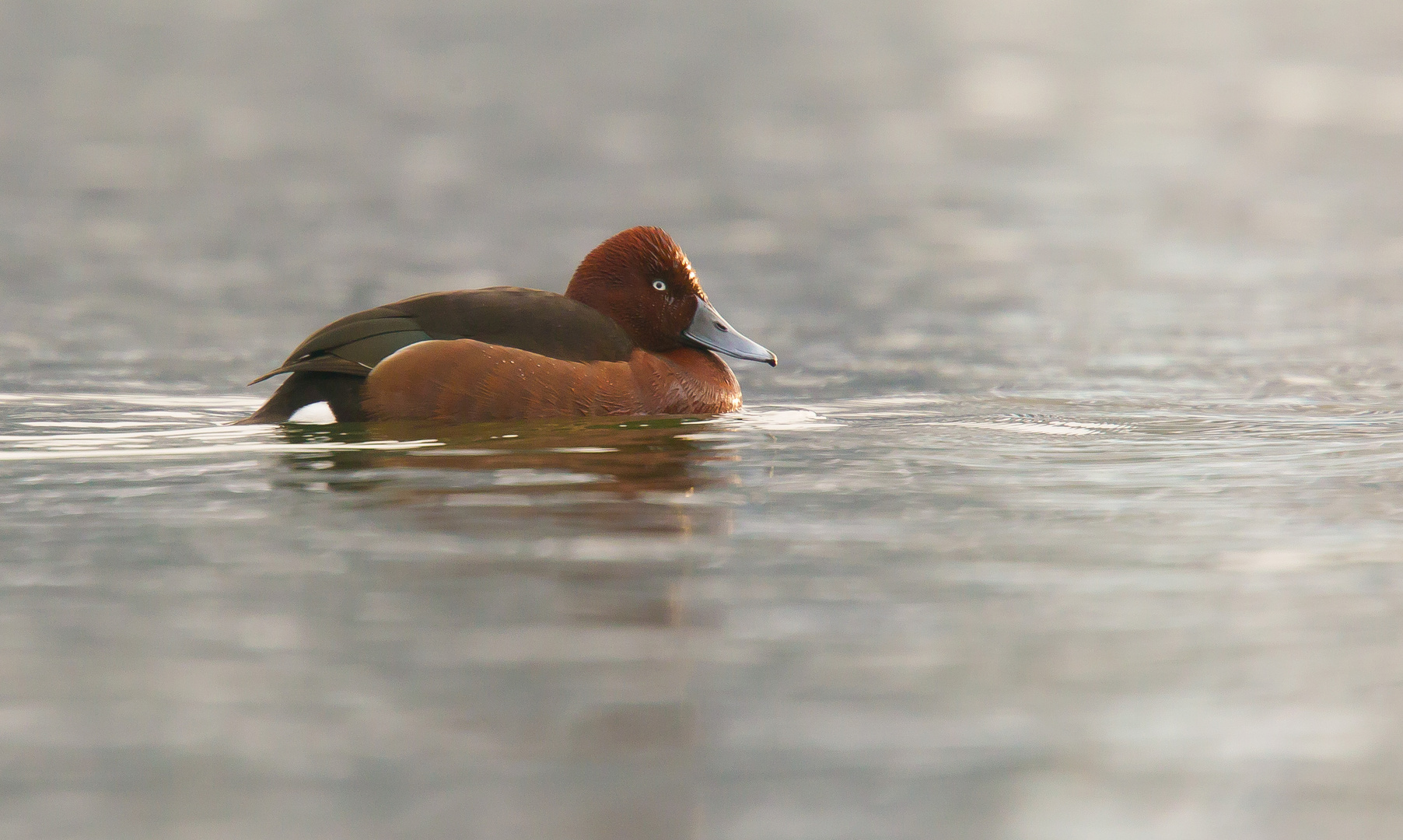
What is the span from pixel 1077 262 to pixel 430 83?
16.7 metres

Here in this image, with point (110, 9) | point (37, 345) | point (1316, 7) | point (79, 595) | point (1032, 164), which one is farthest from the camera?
point (1316, 7)

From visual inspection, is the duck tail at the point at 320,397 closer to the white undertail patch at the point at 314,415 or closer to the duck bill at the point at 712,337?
the white undertail patch at the point at 314,415

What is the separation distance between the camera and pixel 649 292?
8734 millimetres

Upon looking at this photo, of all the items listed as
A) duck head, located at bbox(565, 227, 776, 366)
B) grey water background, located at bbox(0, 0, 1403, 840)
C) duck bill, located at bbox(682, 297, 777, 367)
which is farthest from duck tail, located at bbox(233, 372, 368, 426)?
duck bill, located at bbox(682, 297, 777, 367)

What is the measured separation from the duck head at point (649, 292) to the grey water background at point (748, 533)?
0.49m

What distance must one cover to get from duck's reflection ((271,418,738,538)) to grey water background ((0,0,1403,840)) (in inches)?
1.5

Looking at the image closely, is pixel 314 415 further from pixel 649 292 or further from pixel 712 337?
pixel 712 337

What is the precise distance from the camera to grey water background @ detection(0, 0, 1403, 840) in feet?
11.2

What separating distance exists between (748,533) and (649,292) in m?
3.30

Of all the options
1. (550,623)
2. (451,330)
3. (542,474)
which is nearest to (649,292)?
(451,330)

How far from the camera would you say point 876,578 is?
496 cm

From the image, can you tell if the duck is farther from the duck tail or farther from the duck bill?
the duck bill

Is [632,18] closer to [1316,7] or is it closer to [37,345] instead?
[1316,7]

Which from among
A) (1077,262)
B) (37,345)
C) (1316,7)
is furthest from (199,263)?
(1316,7)
